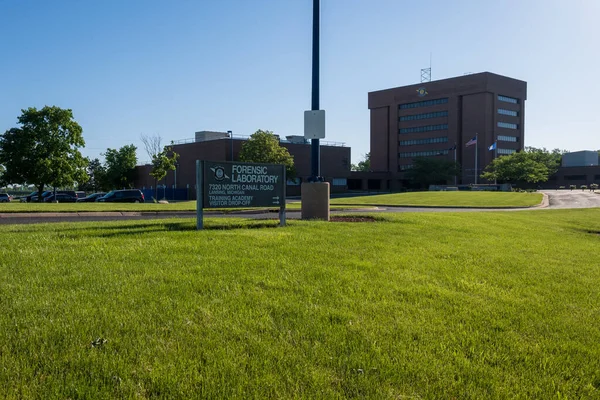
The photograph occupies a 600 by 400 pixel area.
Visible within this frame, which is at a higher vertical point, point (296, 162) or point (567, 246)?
point (296, 162)

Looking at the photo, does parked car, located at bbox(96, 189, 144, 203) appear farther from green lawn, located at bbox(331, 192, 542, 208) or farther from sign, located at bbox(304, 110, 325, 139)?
sign, located at bbox(304, 110, 325, 139)

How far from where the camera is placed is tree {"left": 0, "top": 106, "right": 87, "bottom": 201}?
143 feet

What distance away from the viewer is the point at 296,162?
74.8 m

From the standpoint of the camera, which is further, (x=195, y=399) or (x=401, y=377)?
(x=401, y=377)

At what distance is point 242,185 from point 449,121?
3895 inches

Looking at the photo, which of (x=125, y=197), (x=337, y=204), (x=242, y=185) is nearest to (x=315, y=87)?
(x=242, y=185)

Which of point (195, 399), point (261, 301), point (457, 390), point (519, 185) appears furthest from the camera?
point (519, 185)

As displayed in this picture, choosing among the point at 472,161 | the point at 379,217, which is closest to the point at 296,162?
the point at 472,161

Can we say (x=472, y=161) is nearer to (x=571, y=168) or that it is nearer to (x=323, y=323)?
(x=571, y=168)

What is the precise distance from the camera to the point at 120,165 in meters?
81.9

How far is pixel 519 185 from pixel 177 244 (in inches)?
3729

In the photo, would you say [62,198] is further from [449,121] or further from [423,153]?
[449,121]

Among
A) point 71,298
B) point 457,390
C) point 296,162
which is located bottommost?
point 457,390

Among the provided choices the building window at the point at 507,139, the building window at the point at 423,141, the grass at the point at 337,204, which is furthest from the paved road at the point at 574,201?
the building window at the point at 423,141
